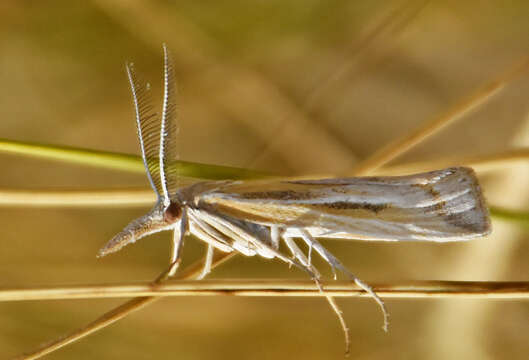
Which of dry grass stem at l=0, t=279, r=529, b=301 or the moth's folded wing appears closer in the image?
dry grass stem at l=0, t=279, r=529, b=301

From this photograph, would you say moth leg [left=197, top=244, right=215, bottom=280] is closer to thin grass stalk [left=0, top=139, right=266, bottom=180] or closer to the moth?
the moth

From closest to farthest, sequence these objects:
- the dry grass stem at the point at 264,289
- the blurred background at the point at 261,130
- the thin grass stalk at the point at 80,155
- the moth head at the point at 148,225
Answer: the dry grass stem at the point at 264,289
the thin grass stalk at the point at 80,155
the moth head at the point at 148,225
the blurred background at the point at 261,130

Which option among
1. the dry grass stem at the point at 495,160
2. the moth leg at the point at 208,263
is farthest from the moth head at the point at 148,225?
the dry grass stem at the point at 495,160

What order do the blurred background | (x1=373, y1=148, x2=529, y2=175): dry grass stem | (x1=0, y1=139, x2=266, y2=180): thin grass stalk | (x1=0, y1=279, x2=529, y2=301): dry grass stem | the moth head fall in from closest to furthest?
(x1=0, y1=279, x2=529, y2=301): dry grass stem → (x1=0, y1=139, x2=266, y2=180): thin grass stalk → (x1=373, y1=148, x2=529, y2=175): dry grass stem → the moth head → the blurred background

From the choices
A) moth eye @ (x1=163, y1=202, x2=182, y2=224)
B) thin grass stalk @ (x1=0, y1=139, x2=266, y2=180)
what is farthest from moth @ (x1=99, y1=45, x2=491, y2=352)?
thin grass stalk @ (x1=0, y1=139, x2=266, y2=180)

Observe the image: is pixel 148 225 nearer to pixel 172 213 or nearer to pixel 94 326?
pixel 172 213

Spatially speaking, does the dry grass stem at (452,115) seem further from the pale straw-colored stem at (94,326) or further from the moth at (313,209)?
the pale straw-colored stem at (94,326)

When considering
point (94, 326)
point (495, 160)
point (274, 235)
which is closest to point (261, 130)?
point (274, 235)
